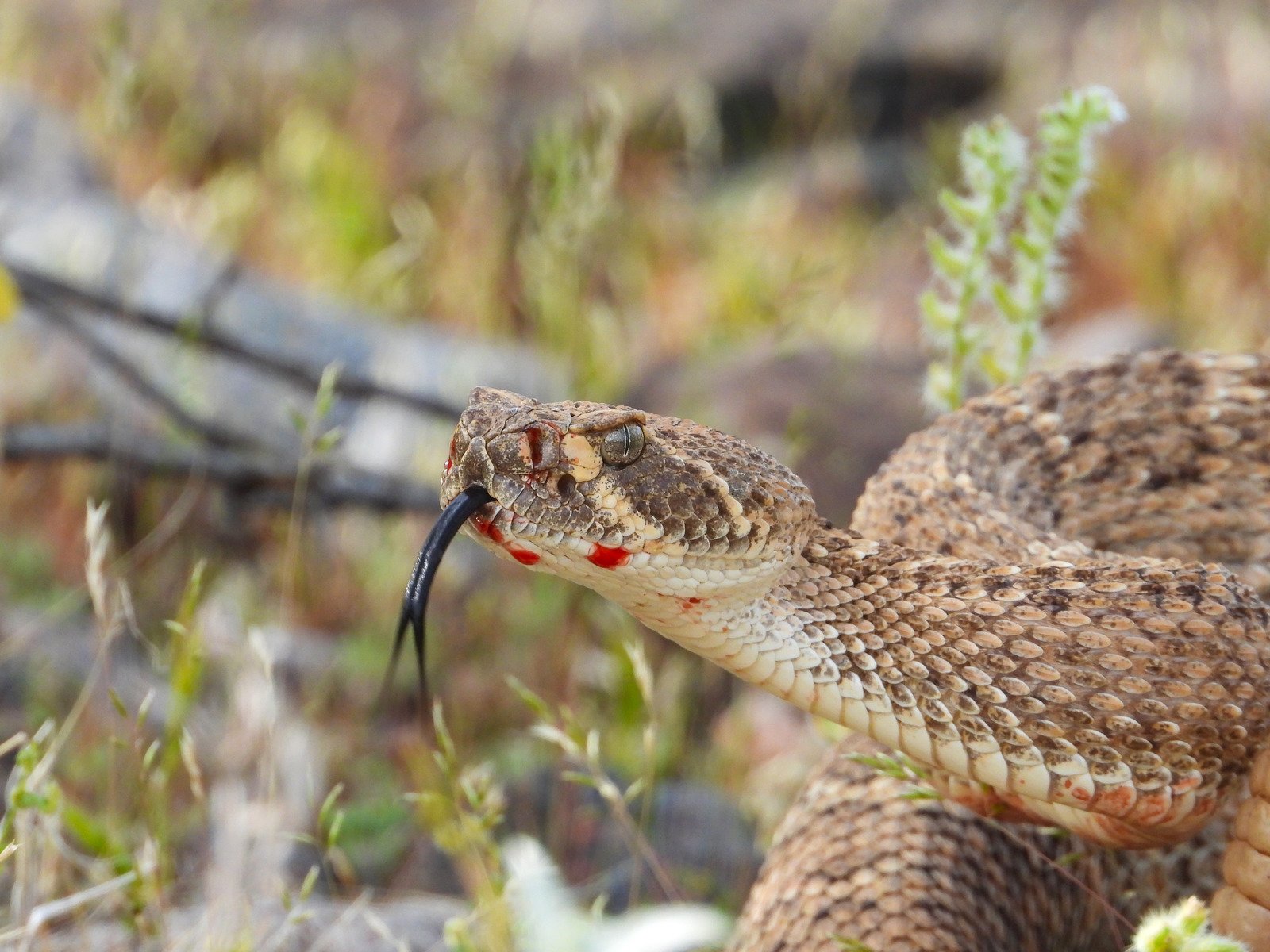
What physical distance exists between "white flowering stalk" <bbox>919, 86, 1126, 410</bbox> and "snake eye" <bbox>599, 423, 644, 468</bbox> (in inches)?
42.1

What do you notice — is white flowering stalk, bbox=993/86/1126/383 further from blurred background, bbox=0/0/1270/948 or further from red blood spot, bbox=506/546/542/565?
red blood spot, bbox=506/546/542/565

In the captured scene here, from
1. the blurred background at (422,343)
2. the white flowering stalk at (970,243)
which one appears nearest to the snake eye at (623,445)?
the blurred background at (422,343)

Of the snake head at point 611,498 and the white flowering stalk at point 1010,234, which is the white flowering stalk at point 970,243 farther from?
the snake head at point 611,498

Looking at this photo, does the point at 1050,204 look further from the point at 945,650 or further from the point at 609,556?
the point at 609,556

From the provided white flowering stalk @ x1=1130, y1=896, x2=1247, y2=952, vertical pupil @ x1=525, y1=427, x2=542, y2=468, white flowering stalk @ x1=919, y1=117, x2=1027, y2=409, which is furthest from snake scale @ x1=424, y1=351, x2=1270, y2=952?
white flowering stalk @ x1=1130, y1=896, x2=1247, y2=952

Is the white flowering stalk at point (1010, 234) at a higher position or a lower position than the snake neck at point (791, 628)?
higher

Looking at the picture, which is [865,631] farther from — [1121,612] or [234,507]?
[234,507]

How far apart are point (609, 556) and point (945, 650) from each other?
1.99ft

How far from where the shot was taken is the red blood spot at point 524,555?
2527 millimetres

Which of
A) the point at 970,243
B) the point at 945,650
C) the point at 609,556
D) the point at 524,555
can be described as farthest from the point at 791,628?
the point at 970,243

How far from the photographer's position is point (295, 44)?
12.2 meters

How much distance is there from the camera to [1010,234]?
331 centimetres

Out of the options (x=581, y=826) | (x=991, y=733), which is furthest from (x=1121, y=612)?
(x=581, y=826)

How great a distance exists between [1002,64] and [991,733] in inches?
414
